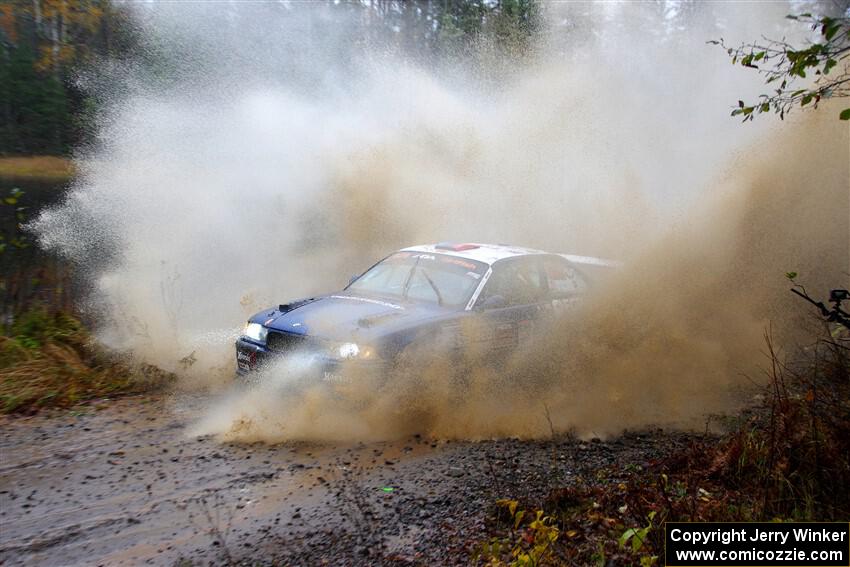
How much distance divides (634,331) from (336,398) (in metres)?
3.22

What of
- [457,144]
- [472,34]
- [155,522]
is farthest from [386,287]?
[472,34]

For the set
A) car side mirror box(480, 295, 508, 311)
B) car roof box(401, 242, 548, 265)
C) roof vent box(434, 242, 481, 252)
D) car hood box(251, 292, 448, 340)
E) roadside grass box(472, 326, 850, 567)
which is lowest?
roadside grass box(472, 326, 850, 567)

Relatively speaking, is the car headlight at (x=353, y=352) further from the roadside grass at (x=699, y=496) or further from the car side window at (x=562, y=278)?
the car side window at (x=562, y=278)

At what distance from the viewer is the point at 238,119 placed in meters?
14.9

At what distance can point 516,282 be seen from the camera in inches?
275

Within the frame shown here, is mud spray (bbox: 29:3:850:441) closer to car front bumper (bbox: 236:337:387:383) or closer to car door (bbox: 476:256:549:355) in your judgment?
car front bumper (bbox: 236:337:387:383)

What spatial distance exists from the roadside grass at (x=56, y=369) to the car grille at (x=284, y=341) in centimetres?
227


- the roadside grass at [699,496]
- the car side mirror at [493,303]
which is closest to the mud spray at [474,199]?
the car side mirror at [493,303]

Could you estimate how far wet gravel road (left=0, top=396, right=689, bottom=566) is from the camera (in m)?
3.88

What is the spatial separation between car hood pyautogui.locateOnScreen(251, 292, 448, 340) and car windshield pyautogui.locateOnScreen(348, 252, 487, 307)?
0.23m

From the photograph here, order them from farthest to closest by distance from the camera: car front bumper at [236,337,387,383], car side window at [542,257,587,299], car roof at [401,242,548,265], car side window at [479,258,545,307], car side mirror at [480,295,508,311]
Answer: car side window at [542,257,587,299], car roof at [401,242,548,265], car side window at [479,258,545,307], car side mirror at [480,295,508,311], car front bumper at [236,337,387,383]

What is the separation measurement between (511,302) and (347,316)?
173 centimetres

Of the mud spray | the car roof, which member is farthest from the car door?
the mud spray

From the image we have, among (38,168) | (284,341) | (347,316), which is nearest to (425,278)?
(347,316)
